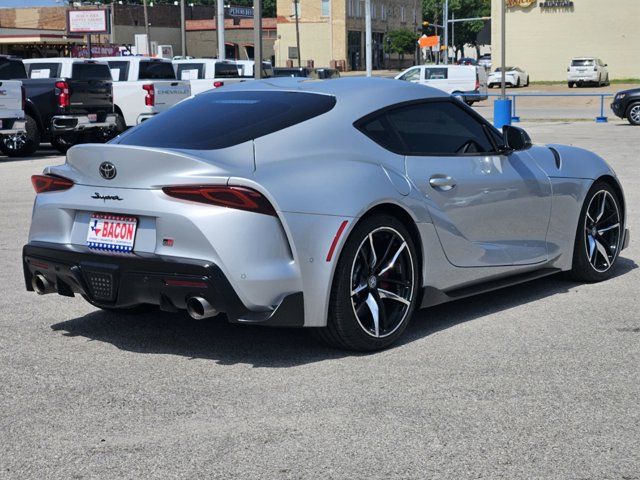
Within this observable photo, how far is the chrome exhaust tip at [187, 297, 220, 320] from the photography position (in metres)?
5.52

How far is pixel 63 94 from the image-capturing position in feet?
70.4

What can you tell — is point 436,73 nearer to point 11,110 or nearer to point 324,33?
point 11,110

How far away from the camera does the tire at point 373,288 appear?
5.82m

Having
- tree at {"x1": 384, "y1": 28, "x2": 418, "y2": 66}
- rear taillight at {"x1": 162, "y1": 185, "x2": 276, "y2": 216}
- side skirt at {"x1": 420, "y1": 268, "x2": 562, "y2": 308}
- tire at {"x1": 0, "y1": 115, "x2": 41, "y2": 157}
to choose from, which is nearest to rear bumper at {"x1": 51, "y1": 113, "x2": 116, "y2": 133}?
tire at {"x1": 0, "y1": 115, "x2": 41, "y2": 157}

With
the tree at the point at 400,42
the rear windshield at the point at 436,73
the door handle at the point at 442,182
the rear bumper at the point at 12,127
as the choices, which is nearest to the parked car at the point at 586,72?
the rear windshield at the point at 436,73

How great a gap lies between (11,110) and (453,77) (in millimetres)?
27763

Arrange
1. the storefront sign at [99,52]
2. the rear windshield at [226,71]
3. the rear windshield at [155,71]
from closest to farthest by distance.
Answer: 1. the rear windshield at [155,71]
2. the rear windshield at [226,71]
3. the storefront sign at [99,52]

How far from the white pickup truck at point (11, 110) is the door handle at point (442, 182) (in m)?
14.5

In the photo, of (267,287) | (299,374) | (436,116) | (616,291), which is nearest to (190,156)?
(267,287)

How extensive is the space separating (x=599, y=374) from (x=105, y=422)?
2485 millimetres

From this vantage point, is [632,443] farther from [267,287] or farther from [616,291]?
[616,291]

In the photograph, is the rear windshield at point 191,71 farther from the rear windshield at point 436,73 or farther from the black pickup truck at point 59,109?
the rear windshield at point 436,73

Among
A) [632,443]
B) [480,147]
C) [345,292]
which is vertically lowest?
[632,443]

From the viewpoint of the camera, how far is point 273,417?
489cm
